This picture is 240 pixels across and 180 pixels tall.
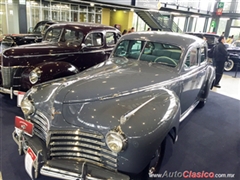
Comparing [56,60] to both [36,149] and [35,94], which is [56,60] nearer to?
[35,94]

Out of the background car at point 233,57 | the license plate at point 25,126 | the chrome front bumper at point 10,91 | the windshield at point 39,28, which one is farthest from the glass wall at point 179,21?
the license plate at point 25,126

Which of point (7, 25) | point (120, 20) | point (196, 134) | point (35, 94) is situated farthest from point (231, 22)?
point (35, 94)

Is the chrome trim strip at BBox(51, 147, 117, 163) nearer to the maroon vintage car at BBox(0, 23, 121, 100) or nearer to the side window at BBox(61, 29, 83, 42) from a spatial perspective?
the maroon vintage car at BBox(0, 23, 121, 100)

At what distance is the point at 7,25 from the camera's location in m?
11.9

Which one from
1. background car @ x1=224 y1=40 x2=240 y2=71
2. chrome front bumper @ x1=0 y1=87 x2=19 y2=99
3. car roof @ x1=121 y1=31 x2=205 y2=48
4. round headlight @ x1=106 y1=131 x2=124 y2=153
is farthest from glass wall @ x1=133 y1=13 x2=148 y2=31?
round headlight @ x1=106 y1=131 x2=124 y2=153

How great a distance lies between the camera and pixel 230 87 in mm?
6977

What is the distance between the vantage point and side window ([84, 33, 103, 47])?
4.91 metres

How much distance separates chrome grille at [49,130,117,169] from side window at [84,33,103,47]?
3343 mm

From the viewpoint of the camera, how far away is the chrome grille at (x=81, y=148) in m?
1.82

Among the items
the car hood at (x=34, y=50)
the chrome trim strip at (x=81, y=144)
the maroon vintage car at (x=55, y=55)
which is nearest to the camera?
the chrome trim strip at (x=81, y=144)

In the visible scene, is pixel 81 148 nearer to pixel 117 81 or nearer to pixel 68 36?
pixel 117 81

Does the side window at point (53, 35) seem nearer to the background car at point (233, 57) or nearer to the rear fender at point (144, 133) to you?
the rear fender at point (144, 133)

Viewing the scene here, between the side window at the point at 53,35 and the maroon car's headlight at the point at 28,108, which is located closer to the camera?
the maroon car's headlight at the point at 28,108

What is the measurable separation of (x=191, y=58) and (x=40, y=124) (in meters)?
2.62
